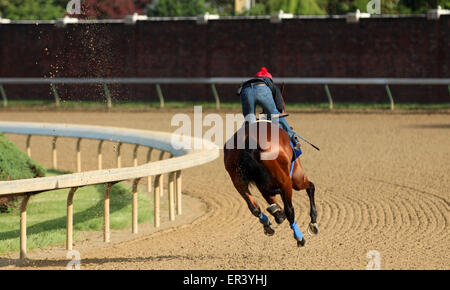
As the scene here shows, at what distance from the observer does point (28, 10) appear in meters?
39.1

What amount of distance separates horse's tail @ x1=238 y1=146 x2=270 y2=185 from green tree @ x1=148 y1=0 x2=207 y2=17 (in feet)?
102

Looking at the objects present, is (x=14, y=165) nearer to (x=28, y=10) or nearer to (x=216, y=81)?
(x=216, y=81)

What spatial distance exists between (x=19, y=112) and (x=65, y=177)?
1752cm

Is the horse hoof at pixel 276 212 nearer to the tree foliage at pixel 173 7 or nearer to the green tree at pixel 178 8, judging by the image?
the tree foliage at pixel 173 7

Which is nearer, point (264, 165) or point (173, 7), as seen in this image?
point (264, 165)

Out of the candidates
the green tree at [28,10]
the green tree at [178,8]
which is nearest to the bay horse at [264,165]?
the green tree at [178,8]

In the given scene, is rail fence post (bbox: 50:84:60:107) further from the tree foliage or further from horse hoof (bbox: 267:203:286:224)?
horse hoof (bbox: 267:203:286:224)

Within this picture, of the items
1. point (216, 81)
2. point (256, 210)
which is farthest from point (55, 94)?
point (256, 210)

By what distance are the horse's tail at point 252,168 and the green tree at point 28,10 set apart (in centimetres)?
3156

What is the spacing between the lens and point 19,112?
81.5 ft

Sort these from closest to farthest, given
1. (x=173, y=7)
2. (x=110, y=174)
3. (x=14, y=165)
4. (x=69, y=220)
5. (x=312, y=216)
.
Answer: (x=312, y=216) < (x=69, y=220) < (x=110, y=174) < (x=14, y=165) < (x=173, y=7)

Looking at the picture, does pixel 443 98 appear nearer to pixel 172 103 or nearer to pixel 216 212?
pixel 172 103

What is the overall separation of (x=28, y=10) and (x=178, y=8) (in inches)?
257

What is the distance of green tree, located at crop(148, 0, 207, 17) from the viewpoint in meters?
38.4
